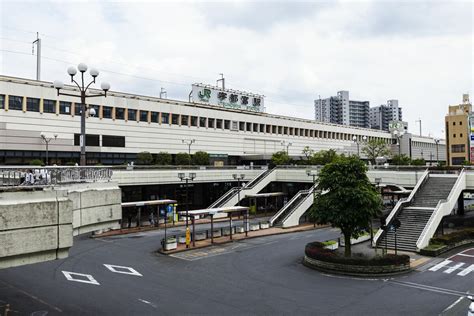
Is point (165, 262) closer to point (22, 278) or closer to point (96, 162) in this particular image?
point (22, 278)

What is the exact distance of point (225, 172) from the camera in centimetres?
5691

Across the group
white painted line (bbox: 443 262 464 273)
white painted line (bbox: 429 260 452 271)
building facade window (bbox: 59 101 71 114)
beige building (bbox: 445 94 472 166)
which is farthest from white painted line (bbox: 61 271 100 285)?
beige building (bbox: 445 94 472 166)

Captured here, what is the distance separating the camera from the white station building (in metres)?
50.5

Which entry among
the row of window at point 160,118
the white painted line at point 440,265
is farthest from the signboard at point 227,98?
the white painted line at point 440,265

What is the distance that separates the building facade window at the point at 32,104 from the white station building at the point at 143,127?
11 cm

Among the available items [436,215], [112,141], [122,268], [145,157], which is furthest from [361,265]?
[112,141]

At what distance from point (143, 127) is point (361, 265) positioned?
146ft

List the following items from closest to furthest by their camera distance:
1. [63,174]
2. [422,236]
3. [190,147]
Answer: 1. [63,174]
2. [422,236]
3. [190,147]

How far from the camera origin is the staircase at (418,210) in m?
32.5

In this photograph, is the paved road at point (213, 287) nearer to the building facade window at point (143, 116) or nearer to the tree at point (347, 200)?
the tree at point (347, 200)

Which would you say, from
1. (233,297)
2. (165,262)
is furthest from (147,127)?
(233,297)

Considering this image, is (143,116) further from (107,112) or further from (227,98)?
(227,98)

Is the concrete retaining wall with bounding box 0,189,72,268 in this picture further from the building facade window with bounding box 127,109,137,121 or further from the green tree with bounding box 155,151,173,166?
the building facade window with bounding box 127,109,137,121

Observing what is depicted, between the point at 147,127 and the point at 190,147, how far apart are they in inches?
323
